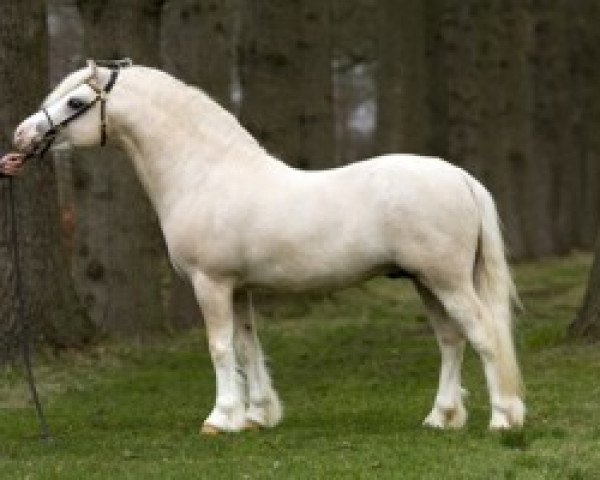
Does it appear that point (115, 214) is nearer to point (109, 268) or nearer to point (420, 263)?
point (109, 268)

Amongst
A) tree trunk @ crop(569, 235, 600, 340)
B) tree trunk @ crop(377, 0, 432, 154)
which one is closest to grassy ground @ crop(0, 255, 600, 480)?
tree trunk @ crop(569, 235, 600, 340)

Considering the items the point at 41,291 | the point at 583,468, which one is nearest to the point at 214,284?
the point at 583,468

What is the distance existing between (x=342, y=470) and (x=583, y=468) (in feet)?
4.40

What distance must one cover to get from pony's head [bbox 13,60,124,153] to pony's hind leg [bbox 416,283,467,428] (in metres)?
2.50

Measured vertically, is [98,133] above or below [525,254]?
above

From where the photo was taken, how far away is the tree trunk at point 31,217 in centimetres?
1375

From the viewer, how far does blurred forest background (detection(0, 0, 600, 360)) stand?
14.3 metres

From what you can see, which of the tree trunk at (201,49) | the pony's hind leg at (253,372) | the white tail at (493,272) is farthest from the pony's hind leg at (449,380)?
the tree trunk at (201,49)

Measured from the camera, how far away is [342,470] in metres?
8.05

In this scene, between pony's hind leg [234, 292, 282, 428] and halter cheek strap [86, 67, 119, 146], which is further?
pony's hind leg [234, 292, 282, 428]

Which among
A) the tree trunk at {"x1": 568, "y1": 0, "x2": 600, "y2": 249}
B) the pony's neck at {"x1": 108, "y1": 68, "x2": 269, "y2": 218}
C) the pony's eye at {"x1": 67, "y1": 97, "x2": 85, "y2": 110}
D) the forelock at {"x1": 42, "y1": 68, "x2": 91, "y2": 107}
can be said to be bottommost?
the tree trunk at {"x1": 568, "y1": 0, "x2": 600, "y2": 249}

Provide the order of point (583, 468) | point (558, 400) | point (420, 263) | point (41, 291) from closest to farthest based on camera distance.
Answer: point (583, 468) → point (420, 263) → point (558, 400) → point (41, 291)

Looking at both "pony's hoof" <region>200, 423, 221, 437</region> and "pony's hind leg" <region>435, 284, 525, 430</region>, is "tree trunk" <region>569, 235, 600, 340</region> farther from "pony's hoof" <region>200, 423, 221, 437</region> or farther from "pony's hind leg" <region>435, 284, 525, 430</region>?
"pony's hoof" <region>200, 423, 221, 437</region>

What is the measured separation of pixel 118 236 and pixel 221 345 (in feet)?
24.5
